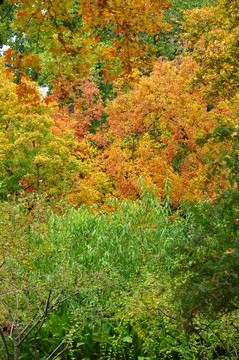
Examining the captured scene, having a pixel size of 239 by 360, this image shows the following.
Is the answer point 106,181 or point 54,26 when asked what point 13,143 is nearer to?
point 106,181

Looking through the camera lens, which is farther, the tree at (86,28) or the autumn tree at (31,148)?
the autumn tree at (31,148)

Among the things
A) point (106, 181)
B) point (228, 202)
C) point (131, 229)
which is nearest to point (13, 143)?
point (106, 181)

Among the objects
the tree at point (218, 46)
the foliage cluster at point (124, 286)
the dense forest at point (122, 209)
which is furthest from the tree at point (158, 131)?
the foliage cluster at point (124, 286)

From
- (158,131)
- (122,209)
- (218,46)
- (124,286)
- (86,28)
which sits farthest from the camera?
(158,131)

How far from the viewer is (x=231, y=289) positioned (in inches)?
119

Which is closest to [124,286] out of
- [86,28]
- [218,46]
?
[86,28]

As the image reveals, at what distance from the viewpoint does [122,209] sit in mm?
9047

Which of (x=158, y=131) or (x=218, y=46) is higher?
(x=218, y=46)

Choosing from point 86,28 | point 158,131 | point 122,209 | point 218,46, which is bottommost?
point 122,209

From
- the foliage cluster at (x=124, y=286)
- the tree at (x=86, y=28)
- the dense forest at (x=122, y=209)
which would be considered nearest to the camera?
the foliage cluster at (x=124, y=286)

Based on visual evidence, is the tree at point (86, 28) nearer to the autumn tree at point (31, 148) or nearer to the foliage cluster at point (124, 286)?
the foliage cluster at point (124, 286)

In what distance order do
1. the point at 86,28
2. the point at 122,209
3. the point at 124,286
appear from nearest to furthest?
the point at 86,28 → the point at 124,286 → the point at 122,209

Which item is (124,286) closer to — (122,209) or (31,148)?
(122,209)

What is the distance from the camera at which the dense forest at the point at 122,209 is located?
375cm
